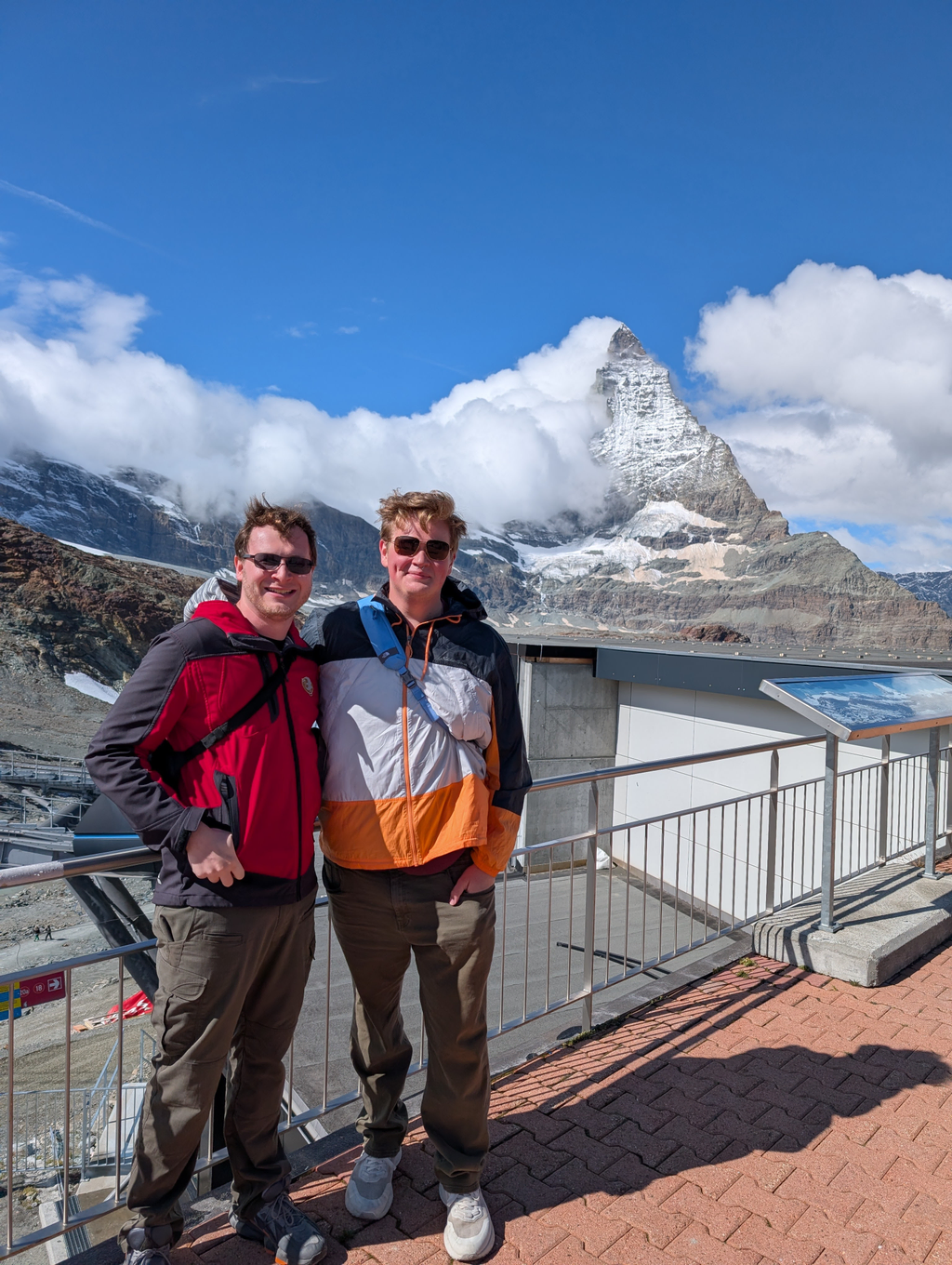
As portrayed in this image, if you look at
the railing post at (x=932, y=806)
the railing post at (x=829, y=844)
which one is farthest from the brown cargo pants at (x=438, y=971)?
the railing post at (x=932, y=806)

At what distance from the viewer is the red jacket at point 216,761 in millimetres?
1789

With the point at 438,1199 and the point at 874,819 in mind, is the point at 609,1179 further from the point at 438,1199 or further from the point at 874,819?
the point at 874,819

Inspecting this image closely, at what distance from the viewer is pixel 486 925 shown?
7.23 feet

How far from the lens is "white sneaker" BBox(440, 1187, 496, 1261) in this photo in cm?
213

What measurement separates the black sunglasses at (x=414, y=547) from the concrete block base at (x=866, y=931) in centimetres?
334

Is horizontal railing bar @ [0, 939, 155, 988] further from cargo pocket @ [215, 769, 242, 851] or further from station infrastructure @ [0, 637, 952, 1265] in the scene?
cargo pocket @ [215, 769, 242, 851]

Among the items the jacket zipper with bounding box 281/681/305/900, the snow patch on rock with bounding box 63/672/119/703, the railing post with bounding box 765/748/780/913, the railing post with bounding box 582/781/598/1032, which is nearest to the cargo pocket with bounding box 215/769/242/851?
the jacket zipper with bounding box 281/681/305/900

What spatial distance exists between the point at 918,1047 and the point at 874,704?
1.73 metres

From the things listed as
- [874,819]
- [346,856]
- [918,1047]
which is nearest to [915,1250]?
[918,1047]

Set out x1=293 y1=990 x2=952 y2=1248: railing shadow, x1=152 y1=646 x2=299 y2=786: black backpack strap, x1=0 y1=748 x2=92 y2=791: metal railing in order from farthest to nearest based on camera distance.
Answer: x1=0 y1=748 x2=92 y2=791: metal railing
x1=293 y1=990 x2=952 y2=1248: railing shadow
x1=152 y1=646 x2=299 y2=786: black backpack strap

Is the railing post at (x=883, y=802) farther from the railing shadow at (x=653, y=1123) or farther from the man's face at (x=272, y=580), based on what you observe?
the man's face at (x=272, y=580)

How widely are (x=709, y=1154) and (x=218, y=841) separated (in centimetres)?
207

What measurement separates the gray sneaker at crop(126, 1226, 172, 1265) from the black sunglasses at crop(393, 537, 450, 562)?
186 centimetres

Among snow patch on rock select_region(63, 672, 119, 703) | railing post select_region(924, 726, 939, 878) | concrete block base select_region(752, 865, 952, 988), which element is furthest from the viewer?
snow patch on rock select_region(63, 672, 119, 703)
